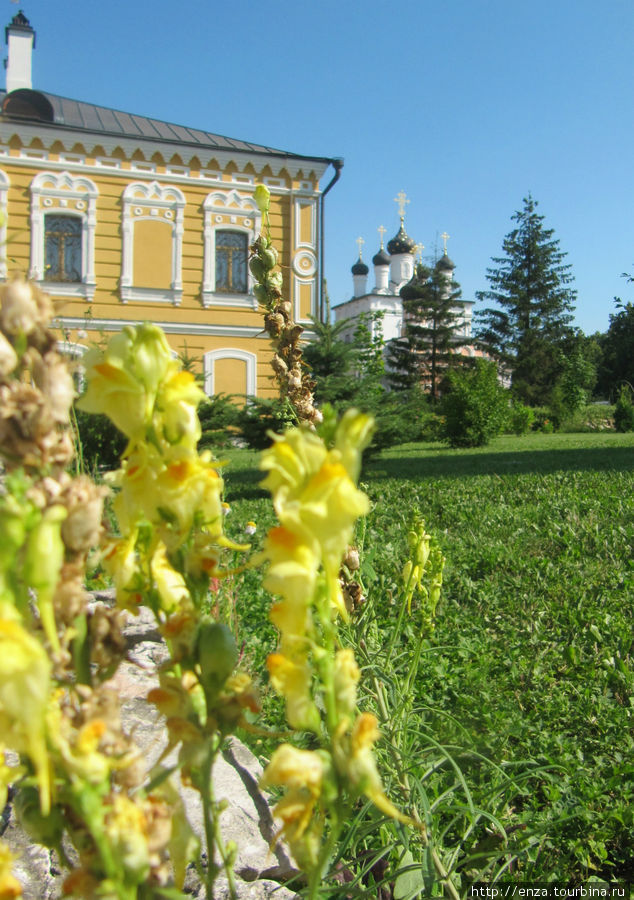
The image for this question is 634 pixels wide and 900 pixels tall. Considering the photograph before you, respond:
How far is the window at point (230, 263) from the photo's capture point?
14.4 metres

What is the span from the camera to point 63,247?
13453 millimetres

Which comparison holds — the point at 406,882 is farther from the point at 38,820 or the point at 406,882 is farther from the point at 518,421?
the point at 518,421

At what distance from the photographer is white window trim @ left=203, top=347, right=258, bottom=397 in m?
14.1

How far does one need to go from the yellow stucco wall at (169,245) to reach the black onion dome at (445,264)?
22.9m

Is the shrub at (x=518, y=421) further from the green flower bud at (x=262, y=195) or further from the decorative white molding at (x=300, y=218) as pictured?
the green flower bud at (x=262, y=195)

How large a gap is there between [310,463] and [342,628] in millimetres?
1177

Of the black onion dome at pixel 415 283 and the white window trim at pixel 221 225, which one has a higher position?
the black onion dome at pixel 415 283

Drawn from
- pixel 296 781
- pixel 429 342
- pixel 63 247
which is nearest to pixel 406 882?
pixel 296 781

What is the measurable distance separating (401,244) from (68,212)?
32134mm

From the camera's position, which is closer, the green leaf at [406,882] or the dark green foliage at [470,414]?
the green leaf at [406,882]

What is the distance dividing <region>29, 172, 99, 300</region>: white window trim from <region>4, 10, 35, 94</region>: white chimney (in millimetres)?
3174

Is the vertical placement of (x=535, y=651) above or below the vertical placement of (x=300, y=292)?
below

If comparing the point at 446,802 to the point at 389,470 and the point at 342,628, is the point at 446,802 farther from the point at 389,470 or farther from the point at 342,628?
the point at 389,470

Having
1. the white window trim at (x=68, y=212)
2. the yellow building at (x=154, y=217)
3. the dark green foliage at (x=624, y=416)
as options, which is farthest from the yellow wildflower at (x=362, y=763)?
the dark green foliage at (x=624, y=416)
